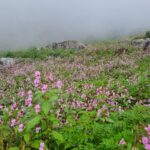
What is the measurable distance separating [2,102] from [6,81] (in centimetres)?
467

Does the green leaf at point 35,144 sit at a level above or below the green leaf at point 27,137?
below

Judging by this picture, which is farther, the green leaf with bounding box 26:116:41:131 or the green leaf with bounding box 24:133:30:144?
the green leaf with bounding box 24:133:30:144

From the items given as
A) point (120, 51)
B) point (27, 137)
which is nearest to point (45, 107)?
point (27, 137)

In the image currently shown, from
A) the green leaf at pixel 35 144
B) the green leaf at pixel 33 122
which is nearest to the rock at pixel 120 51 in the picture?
the green leaf at pixel 35 144

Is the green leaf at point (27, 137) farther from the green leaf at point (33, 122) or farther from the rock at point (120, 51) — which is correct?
the rock at point (120, 51)

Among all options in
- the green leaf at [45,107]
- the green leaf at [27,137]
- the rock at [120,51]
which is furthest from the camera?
the rock at [120,51]

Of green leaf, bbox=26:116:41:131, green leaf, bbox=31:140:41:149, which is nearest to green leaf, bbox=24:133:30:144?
green leaf, bbox=31:140:41:149

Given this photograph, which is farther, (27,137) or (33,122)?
(27,137)

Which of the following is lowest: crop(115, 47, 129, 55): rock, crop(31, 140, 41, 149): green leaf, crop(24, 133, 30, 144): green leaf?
crop(115, 47, 129, 55): rock

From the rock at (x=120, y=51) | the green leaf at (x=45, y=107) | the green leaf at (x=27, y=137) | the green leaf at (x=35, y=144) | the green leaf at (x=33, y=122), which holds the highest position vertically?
the green leaf at (x=45, y=107)

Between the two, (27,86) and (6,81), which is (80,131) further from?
(6,81)

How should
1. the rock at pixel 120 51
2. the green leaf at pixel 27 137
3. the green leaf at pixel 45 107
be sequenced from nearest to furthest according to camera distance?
the green leaf at pixel 45 107 → the green leaf at pixel 27 137 → the rock at pixel 120 51

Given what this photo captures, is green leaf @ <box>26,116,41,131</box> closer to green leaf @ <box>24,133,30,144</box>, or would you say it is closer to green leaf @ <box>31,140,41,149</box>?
green leaf @ <box>24,133,30,144</box>

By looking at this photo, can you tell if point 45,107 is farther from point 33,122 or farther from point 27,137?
point 27,137
